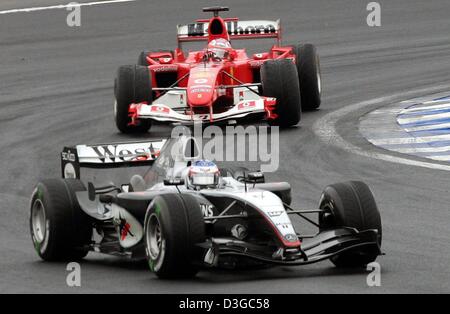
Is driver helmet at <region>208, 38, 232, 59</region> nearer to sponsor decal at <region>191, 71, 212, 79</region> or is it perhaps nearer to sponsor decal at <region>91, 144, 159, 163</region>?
sponsor decal at <region>191, 71, 212, 79</region>

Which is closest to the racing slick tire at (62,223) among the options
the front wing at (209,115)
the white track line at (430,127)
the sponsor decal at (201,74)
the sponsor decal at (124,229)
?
the sponsor decal at (124,229)

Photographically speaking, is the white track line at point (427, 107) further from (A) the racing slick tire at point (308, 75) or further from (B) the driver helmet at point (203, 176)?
(B) the driver helmet at point (203, 176)

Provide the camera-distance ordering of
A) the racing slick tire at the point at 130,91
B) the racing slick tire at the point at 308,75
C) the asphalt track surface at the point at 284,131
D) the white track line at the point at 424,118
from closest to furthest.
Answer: the asphalt track surface at the point at 284,131
the racing slick tire at the point at 130,91
the white track line at the point at 424,118
the racing slick tire at the point at 308,75

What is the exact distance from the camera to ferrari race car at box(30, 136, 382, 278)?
10.5 meters

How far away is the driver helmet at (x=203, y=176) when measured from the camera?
11.4 meters

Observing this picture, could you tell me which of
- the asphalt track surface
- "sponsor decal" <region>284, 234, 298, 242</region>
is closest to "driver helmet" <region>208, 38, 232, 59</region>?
the asphalt track surface

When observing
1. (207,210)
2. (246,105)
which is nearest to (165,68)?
(246,105)

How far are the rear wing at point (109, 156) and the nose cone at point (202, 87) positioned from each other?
6.24m

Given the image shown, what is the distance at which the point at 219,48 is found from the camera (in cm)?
2128

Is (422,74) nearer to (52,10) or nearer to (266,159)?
(266,159)

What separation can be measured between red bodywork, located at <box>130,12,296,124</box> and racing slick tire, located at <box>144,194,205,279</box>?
8.89m

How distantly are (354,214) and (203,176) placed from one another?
130 cm

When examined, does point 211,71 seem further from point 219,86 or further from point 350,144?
point 350,144

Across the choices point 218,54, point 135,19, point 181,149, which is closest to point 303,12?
point 135,19
